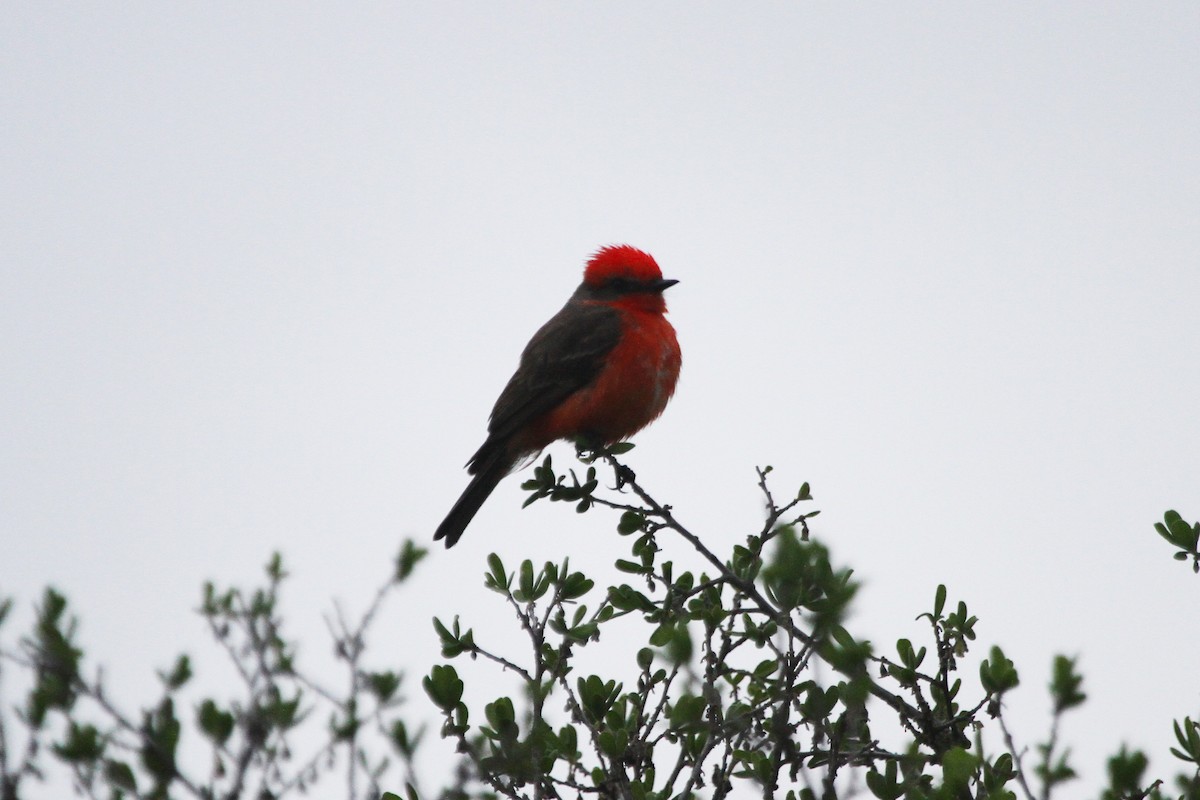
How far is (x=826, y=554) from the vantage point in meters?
2.22

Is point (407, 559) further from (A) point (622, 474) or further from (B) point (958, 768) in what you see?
(A) point (622, 474)

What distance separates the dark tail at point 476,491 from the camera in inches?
265

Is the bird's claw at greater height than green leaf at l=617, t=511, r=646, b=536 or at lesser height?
greater

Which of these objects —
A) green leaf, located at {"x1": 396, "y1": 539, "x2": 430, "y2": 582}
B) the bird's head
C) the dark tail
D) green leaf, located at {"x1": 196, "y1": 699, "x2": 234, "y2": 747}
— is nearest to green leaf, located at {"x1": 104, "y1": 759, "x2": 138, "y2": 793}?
green leaf, located at {"x1": 196, "y1": 699, "x2": 234, "y2": 747}

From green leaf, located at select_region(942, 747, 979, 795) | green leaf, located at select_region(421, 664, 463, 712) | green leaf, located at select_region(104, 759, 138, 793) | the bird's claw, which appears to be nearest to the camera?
green leaf, located at select_region(104, 759, 138, 793)

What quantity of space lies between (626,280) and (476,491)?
1608 mm

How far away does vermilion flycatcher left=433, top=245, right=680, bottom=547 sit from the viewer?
665 centimetres

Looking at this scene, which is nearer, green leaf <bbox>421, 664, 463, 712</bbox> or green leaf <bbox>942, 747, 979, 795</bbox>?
green leaf <bbox>942, 747, 979, 795</bbox>

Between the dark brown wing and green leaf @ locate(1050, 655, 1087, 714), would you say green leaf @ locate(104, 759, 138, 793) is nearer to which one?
green leaf @ locate(1050, 655, 1087, 714)

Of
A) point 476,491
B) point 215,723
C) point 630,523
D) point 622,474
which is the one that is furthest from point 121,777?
point 476,491

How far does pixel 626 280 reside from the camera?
7555 millimetres

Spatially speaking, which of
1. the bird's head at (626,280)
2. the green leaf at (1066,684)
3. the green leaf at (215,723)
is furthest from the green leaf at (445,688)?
the bird's head at (626,280)

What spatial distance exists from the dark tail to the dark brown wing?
106mm

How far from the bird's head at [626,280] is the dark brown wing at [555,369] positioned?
10.8 inches
